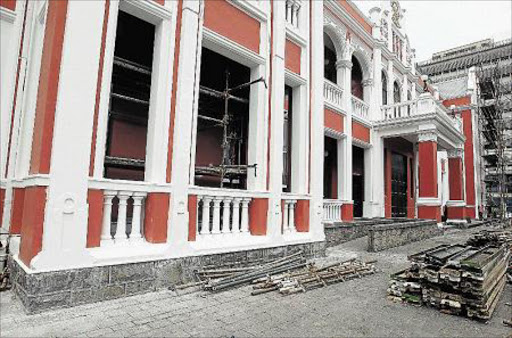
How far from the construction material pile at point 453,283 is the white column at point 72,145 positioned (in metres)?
4.53

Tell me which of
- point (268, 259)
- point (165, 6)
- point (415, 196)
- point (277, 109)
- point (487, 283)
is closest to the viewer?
point (487, 283)

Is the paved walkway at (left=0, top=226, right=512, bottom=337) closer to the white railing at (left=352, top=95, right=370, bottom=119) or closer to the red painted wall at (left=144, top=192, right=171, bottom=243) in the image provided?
the red painted wall at (left=144, top=192, right=171, bottom=243)

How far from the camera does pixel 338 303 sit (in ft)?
14.4

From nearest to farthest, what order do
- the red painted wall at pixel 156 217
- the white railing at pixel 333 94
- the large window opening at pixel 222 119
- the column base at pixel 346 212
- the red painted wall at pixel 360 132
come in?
the red painted wall at pixel 156 217 → the large window opening at pixel 222 119 → the white railing at pixel 333 94 → the column base at pixel 346 212 → the red painted wall at pixel 360 132

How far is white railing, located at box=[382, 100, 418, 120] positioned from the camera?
1418 centimetres

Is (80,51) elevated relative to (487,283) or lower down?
elevated

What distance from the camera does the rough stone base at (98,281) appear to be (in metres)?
3.69

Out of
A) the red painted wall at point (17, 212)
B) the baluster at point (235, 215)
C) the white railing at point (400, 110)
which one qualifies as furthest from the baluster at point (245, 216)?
the white railing at point (400, 110)

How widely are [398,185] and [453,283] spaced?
1422 centimetres

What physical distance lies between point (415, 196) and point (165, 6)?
1831 cm

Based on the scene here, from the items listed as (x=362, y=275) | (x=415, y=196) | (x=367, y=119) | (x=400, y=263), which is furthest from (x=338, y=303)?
(x=415, y=196)

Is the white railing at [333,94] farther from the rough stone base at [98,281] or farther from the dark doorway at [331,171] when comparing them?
the rough stone base at [98,281]

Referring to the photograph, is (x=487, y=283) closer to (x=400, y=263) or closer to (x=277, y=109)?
(x=400, y=263)

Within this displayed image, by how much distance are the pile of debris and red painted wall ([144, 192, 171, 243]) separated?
0.86 m
